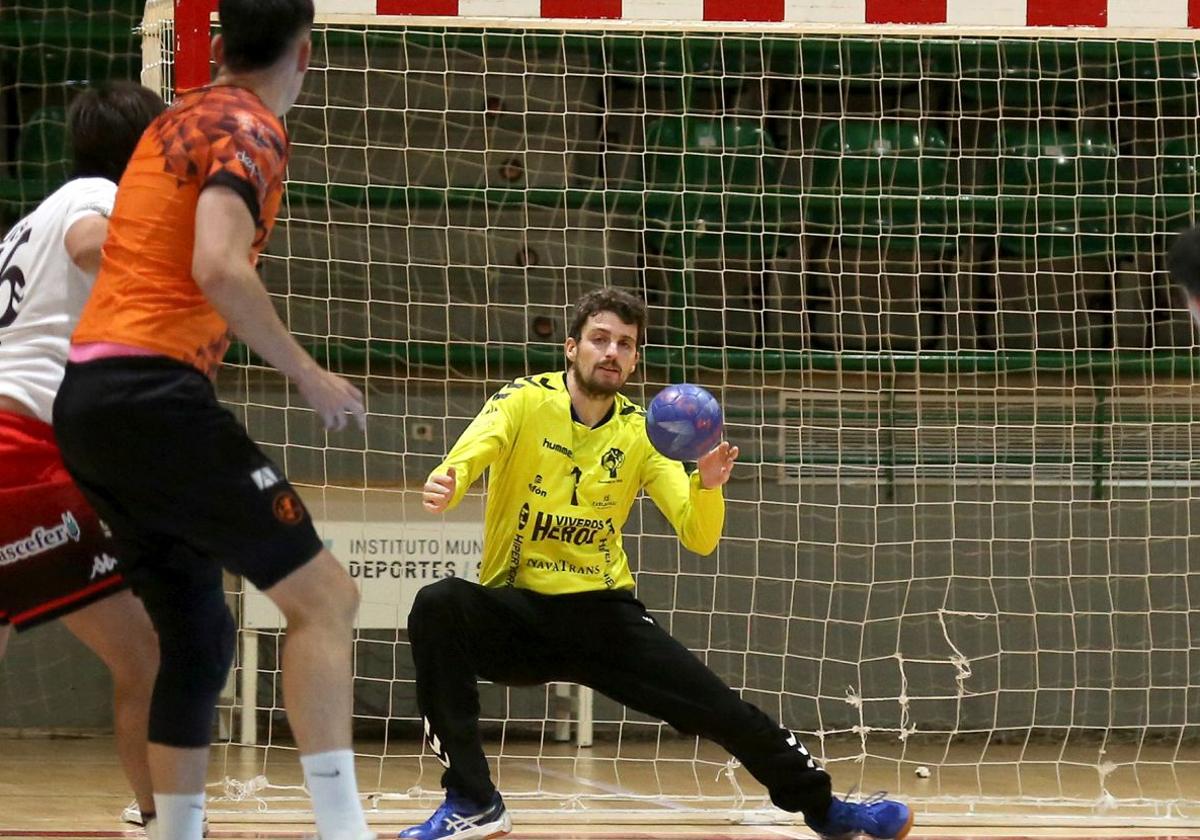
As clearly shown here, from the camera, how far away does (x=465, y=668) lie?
4.35 meters

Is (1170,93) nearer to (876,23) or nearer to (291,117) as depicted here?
(876,23)

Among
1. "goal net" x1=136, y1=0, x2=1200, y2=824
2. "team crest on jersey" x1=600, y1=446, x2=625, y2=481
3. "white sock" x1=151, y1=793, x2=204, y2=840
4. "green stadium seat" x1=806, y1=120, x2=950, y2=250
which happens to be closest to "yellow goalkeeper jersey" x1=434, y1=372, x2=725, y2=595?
"team crest on jersey" x1=600, y1=446, x2=625, y2=481

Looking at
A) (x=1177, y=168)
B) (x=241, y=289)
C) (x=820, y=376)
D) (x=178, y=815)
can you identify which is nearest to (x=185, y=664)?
(x=178, y=815)

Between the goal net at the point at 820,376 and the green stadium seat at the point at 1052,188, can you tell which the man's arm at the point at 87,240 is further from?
the green stadium seat at the point at 1052,188

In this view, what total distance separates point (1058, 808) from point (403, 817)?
2.27m

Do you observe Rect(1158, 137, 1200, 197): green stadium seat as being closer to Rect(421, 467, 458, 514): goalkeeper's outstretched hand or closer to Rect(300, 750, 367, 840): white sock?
Rect(421, 467, 458, 514): goalkeeper's outstretched hand

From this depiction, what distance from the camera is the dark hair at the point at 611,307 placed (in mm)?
4559

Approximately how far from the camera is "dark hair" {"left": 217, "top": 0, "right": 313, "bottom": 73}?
2.83 m

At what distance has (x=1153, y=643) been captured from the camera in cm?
728

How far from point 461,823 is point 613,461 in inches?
44.1

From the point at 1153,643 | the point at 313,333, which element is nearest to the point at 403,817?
the point at 313,333

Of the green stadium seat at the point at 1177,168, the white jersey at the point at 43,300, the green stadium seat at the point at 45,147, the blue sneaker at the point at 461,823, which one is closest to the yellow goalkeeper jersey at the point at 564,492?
the blue sneaker at the point at 461,823

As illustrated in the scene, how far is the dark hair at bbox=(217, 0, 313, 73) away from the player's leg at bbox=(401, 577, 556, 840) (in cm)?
184

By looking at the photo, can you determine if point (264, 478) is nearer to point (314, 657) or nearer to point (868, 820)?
point (314, 657)
